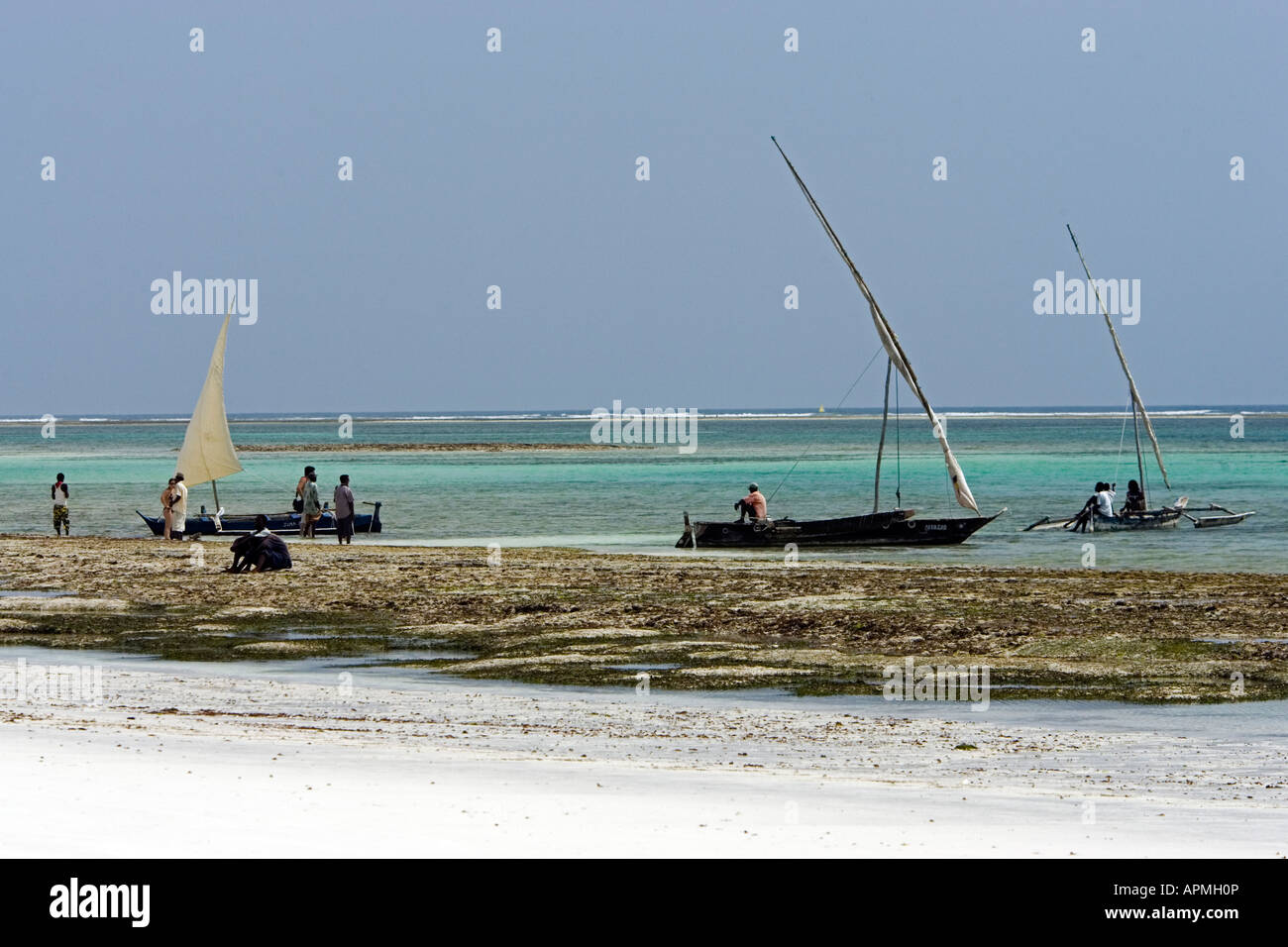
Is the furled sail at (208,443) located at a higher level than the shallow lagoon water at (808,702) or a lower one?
higher

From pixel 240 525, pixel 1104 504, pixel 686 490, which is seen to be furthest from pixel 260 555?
pixel 686 490

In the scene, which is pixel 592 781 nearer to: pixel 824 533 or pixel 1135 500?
pixel 824 533

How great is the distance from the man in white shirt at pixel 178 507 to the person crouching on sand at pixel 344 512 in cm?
389

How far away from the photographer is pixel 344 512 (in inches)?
1449

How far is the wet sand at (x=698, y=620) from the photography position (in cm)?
1702

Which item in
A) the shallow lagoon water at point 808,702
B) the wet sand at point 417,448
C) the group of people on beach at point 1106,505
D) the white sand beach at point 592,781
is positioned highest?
the wet sand at point 417,448

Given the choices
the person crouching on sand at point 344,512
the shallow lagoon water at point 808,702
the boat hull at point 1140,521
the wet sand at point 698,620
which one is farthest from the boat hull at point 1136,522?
the shallow lagoon water at point 808,702

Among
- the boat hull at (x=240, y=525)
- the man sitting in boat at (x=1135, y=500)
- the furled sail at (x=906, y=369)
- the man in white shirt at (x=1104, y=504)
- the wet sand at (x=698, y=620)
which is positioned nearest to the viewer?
the wet sand at (x=698, y=620)

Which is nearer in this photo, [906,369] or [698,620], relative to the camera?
[698,620]

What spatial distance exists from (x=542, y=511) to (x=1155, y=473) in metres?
45.3

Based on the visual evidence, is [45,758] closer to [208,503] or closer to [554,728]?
[554,728]

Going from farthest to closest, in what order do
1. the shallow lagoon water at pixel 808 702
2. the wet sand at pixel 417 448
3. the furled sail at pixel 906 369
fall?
the wet sand at pixel 417 448, the furled sail at pixel 906 369, the shallow lagoon water at pixel 808 702

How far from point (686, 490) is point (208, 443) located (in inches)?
1444

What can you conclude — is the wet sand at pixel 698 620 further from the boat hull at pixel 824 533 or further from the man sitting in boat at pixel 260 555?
the boat hull at pixel 824 533
